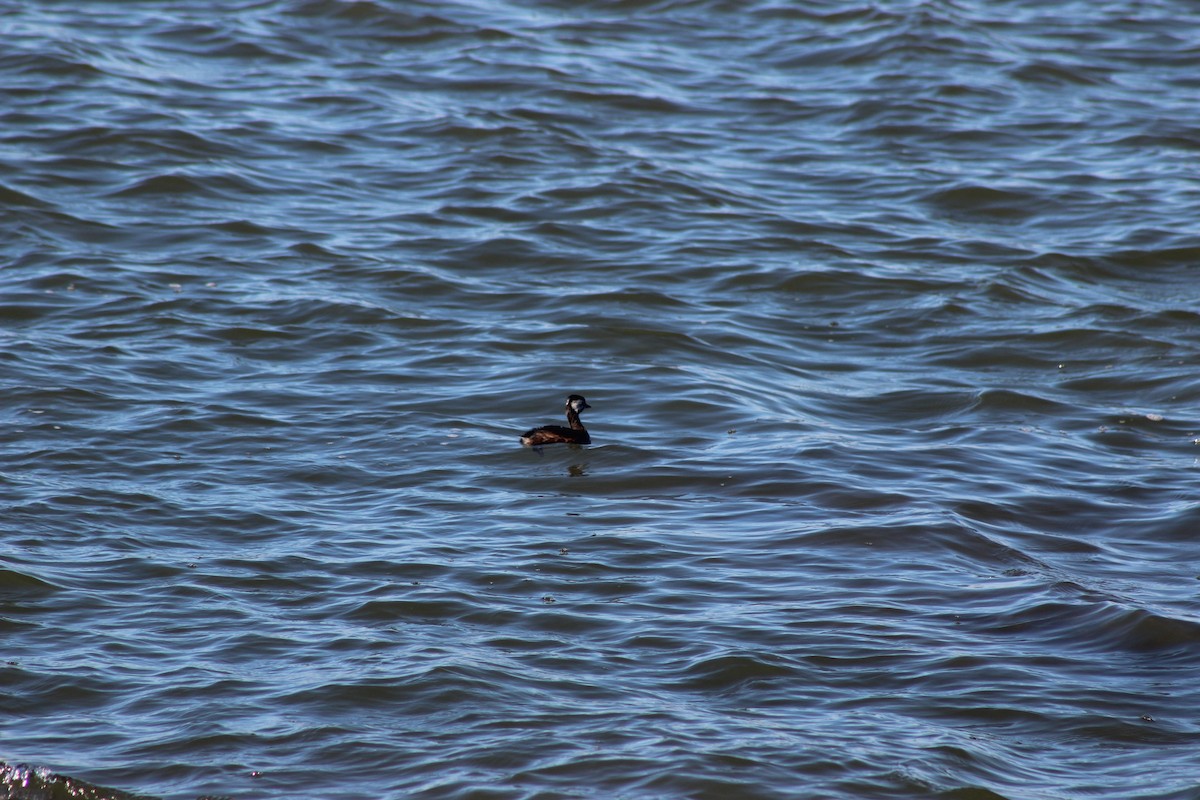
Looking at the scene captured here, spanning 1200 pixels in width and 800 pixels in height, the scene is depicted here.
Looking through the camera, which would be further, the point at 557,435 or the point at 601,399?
the point at 601,399

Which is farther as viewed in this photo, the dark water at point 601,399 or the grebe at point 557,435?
the grebe at point 557,435

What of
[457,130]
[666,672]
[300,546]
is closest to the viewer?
[666,672]

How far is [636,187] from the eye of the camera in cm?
1384

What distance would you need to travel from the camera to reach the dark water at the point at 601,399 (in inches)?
222

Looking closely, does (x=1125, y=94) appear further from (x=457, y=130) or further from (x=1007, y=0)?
(x=457, y=130)

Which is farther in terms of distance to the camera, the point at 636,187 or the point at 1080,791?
the point at 636,187

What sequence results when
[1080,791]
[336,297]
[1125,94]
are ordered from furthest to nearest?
[1125,94], [336,297], [1080,791]

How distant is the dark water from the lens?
5629mm

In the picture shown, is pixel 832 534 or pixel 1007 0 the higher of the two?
pixel 1007 0

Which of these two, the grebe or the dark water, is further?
the grebe

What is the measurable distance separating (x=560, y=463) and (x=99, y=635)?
3.04m

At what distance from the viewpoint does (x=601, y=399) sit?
388 inches

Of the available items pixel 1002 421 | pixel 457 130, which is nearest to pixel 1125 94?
pixel 457 130

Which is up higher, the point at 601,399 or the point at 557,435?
the point at 557,435
